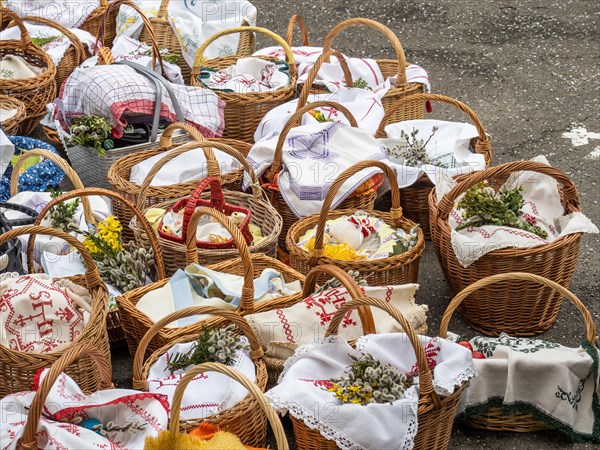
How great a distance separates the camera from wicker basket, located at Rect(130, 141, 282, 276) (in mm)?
3412

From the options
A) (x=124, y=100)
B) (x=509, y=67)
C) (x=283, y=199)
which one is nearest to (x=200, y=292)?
(x=283, y=199)

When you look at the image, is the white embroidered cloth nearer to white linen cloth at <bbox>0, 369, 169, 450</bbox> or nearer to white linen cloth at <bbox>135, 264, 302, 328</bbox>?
white linen cloth at <bbox>135, 264, 302, 328</bbox>

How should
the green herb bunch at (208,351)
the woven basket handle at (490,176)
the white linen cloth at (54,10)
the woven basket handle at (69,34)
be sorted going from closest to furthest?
the green herb bunch at (208,351)
the woven basket handle at (490,176)
the woven basket handle at (69,34)
the white linen cloth at (54,10)

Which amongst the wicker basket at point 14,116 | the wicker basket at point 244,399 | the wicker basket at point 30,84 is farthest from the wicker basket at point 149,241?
the wicker basket at point 30,84

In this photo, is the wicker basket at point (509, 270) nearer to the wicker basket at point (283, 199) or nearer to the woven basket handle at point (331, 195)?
the woven basket handle at point (331, 195)

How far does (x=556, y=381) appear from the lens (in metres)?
2.84

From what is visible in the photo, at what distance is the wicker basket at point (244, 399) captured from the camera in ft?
8.51

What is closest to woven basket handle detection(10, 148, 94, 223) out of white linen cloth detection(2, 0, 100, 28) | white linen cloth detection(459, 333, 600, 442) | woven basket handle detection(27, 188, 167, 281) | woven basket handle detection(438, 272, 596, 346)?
woven basket handle detection(27, 188, 167, 281)

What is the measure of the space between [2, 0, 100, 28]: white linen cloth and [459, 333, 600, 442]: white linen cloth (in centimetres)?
355

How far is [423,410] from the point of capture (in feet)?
8.35

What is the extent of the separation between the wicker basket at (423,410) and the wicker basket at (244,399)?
5.4 inches

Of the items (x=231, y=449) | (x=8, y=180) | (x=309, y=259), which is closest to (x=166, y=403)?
(x=231, y=449)

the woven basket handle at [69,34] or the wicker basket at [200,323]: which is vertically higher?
the woven basket handle at [69,34]

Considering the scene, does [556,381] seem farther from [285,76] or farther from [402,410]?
[285,76]
